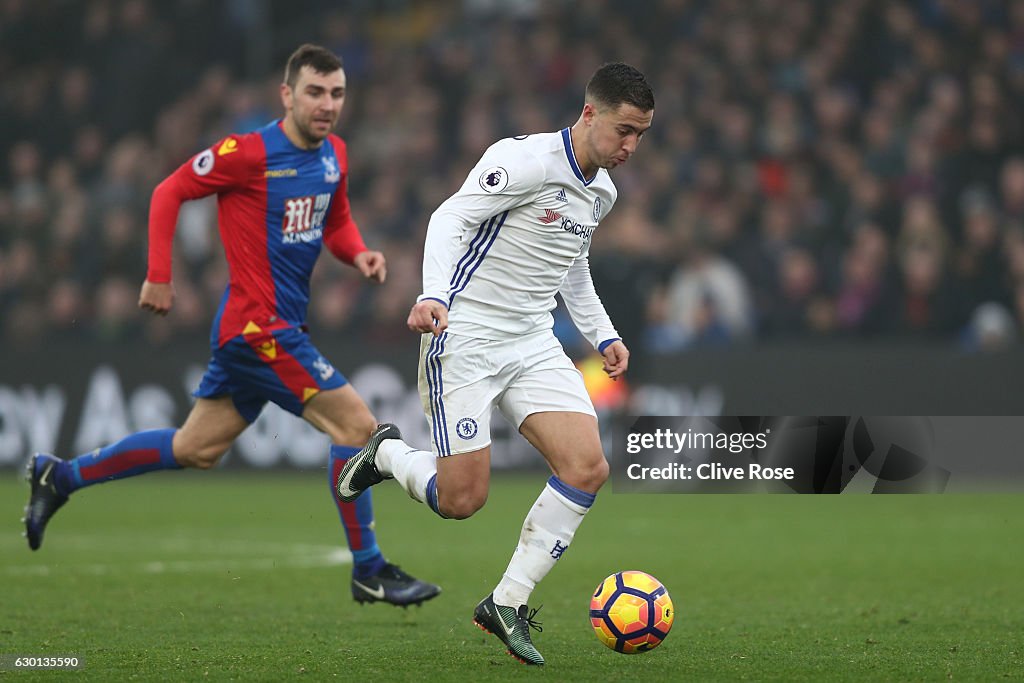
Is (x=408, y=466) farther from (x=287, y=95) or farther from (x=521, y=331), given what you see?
(x=287, y=95)

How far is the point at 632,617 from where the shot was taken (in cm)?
574

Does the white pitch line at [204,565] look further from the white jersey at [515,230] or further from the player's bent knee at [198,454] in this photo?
the white jersey at [515,230]

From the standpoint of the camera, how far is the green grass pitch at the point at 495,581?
5.62 metres

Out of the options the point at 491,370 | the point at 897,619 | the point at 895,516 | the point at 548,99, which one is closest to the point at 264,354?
the point at 491,370

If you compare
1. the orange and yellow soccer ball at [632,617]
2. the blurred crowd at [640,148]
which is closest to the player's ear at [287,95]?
the orange and yellow soccer ball at [632,617]

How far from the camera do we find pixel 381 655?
582cm

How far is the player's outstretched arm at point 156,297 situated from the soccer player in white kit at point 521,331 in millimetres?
1474

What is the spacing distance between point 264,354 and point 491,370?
5.44ft

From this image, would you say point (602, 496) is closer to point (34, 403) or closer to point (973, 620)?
point (34, 403)

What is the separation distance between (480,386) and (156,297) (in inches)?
71.1

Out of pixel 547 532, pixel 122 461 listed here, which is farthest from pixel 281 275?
pixel 547 532

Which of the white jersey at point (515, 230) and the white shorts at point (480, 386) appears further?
the white shorts at point (480, 386)

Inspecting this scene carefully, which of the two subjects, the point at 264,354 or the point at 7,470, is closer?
the point at 264,354

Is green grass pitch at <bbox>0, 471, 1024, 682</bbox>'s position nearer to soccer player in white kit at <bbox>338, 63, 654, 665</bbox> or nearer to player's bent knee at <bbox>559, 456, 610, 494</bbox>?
soccer player in white kit at <bbox>338, 63, 654, 665</bbox>
